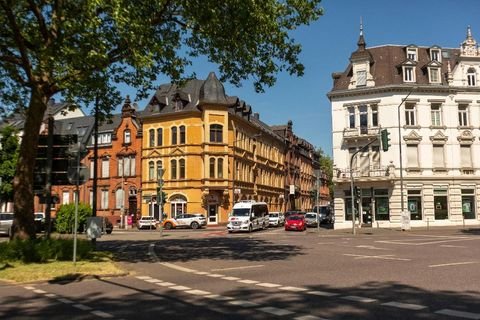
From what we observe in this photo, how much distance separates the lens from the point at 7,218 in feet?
120

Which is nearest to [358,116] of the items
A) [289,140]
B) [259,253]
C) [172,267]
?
[259,253]

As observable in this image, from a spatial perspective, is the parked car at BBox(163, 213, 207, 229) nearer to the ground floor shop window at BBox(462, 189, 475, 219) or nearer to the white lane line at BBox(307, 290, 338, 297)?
the ground floor shop window at BBox(462, 189, 475, 219)

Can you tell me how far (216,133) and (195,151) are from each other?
3.17 m

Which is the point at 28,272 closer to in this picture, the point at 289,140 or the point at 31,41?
the point at 31,41

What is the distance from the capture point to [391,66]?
4688cm

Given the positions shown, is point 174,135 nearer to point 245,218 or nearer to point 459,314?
point 245,218

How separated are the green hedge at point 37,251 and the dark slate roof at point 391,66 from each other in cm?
3563

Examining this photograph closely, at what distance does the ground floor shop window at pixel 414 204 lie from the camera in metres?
44.2

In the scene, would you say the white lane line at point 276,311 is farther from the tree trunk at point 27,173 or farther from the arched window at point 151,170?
the arched window at point 151,170

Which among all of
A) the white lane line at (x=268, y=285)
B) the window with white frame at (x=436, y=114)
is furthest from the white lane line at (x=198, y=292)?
the window with white frame at (x=436, y=114)

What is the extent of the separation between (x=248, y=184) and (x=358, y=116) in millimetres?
21933

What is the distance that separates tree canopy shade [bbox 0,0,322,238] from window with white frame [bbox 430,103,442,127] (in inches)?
1197

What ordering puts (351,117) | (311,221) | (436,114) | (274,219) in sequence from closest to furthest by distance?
(436,114) < (351,117) < (311,221) < (274,219)

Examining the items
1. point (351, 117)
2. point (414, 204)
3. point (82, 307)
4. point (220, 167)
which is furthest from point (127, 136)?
point (82, 307)
